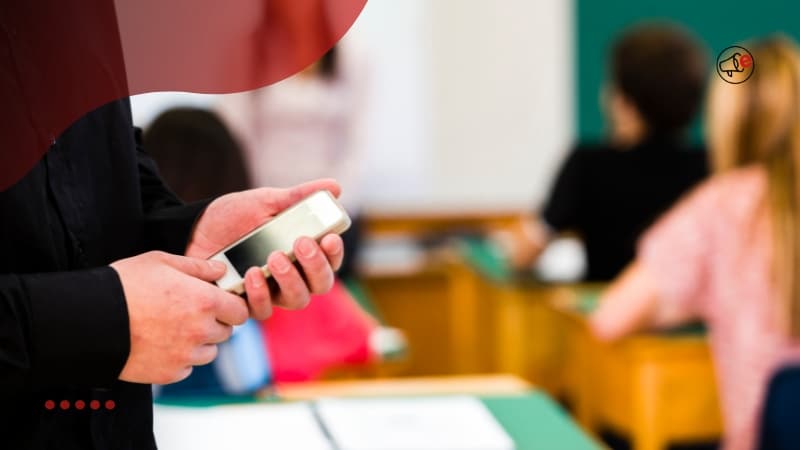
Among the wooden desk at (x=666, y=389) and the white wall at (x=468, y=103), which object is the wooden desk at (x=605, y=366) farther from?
the white wall at (x=468, y=103)

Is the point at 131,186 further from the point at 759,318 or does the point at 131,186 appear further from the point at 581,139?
the point at 581,139

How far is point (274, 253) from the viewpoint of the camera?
704 millimetres

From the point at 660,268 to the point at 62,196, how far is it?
62.7 inches

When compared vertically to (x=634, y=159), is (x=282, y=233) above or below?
above

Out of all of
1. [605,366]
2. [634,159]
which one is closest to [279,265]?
[605,366]

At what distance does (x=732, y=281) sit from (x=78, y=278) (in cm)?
153

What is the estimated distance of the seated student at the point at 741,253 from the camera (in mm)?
1793

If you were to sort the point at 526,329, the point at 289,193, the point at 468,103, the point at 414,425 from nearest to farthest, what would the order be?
the point at 289,193 < the point at 414,425 < the point at 526,329 < the point at 468,103

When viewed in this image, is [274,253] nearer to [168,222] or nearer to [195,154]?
[168,222]

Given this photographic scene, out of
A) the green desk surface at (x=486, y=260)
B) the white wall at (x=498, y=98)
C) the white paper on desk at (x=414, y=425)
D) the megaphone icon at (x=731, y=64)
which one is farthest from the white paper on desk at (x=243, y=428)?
the white wall at (x=498, y=98)

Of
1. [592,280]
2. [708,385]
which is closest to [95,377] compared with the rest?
[708,385]

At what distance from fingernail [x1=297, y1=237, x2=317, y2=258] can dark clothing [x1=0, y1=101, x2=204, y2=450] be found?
0.10 metres

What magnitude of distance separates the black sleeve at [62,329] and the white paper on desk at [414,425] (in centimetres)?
53

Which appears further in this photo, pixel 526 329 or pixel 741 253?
pixel 526 329
